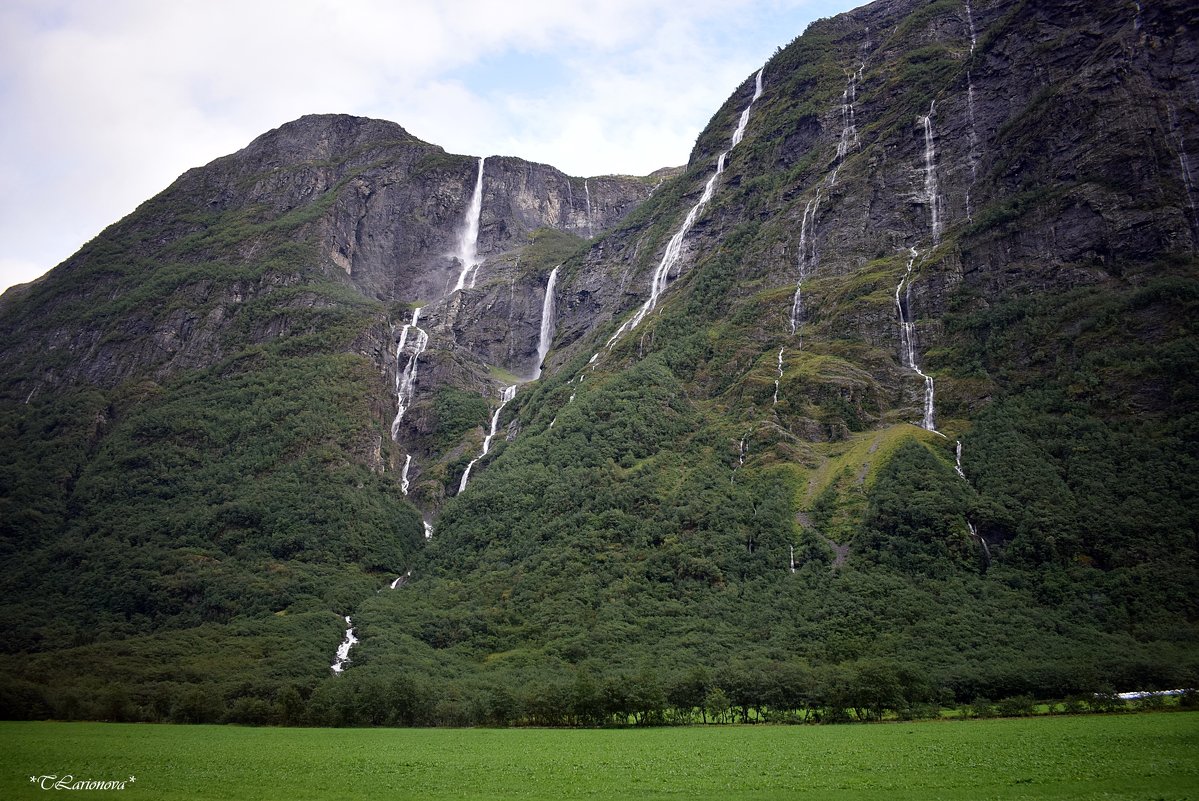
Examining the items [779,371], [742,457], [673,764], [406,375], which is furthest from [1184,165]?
[406,375]

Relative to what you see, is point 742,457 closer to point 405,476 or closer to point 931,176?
point 931,176

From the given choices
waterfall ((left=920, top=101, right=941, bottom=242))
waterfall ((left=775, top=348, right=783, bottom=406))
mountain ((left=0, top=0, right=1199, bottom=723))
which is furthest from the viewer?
waterfall ((left=920, top=101, right=941, bottom=242))

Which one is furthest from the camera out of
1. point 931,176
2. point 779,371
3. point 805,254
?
point 805,254

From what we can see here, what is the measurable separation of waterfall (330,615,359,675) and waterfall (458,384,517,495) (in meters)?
39.2

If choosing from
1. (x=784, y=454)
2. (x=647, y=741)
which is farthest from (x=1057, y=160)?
(x=647, y=741)

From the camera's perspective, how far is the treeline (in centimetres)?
6025

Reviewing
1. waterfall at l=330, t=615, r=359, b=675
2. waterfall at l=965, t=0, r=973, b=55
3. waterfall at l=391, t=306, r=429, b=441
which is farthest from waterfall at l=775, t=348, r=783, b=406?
waterfall at l=965, t=0, r=973, b=55

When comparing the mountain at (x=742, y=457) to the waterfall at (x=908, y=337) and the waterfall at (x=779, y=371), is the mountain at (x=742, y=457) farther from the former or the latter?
the waterfall at (x=779, y=371)

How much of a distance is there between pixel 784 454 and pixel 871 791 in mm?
84643

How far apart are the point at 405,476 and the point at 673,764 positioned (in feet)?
437

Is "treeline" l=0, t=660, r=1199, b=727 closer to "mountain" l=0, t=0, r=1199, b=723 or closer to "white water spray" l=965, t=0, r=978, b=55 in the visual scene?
"mountain" l=0, t=0, r=1199, b=723

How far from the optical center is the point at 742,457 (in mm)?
113125

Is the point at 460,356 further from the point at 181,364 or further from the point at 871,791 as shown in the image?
the point at 871,791

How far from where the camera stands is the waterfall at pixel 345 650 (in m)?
93.5
